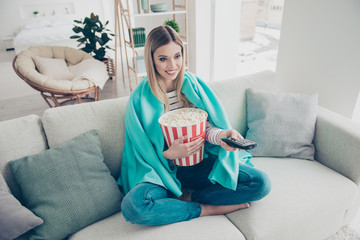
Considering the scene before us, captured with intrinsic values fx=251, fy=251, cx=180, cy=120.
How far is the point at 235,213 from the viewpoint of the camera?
3.76 ft

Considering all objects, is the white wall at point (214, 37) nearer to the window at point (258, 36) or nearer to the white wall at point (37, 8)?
the window at point (258, 36)

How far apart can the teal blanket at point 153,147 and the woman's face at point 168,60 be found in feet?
0.33

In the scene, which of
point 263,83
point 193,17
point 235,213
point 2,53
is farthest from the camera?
point 2,53

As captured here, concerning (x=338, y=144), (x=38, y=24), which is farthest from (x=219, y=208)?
(x=38, y=24)

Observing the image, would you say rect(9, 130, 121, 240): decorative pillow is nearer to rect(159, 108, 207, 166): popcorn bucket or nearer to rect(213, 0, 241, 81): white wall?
rect(159, 108, 207, 166): popcorn bucket

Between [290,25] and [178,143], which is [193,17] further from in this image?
[178,143]

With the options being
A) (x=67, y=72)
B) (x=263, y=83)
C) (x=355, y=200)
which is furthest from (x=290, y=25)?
(x=67, y=72)

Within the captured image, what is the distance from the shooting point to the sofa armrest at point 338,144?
1.30 metres

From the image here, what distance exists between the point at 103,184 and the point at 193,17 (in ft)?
8.91

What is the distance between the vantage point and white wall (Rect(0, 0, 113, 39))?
687 centimetres

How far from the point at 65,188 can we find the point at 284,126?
1.18 metres

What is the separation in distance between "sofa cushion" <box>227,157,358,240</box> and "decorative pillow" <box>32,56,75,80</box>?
8.16ft

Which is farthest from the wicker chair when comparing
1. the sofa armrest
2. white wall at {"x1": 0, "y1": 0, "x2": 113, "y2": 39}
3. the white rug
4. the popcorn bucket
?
white wall at {"x1": 0, "y1": 0, "x2": 113, "y2": 39}

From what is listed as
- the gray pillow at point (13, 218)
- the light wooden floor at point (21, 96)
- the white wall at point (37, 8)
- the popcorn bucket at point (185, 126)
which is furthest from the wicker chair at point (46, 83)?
the white wall at point (37, 8)
